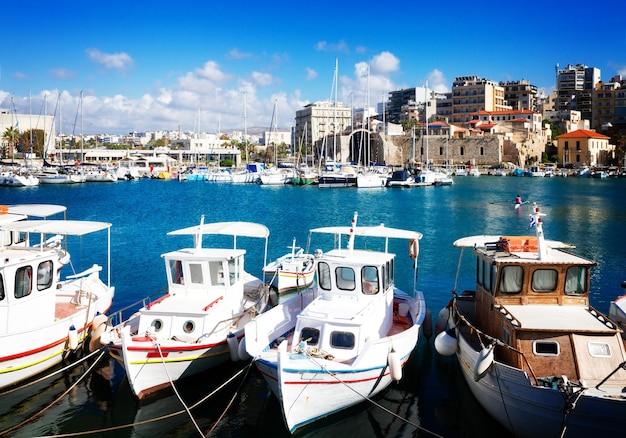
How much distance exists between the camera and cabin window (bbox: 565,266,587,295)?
12.6 m

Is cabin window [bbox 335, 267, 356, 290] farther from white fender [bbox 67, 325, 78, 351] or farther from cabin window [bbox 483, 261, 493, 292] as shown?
white fender [bbox 67, 325, 78, 351]

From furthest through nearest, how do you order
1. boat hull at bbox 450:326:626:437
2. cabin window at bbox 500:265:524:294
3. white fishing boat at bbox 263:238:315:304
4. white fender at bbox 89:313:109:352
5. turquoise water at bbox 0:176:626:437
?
white fishing boat at bbox 263:238:315:304 → white fender at bbox 89:313:109:352 → cabin window at bbox 500:265:524:294 → turquoise water at bbox 0:176:626:437 → boat hull at bbox 450:326:626:437

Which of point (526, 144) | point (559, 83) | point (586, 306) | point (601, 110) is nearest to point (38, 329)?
point (586, 306)

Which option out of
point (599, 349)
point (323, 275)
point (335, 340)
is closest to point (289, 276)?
point (323, 275)

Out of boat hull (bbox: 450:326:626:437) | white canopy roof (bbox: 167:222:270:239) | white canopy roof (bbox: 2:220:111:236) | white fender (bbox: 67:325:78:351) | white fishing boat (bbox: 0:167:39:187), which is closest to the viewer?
boat hull (bbox: 450:326:626:437)

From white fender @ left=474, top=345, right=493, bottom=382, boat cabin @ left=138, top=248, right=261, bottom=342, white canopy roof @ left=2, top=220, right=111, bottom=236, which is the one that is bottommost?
white fender @ left=474, top=345, right=493, bottom=382

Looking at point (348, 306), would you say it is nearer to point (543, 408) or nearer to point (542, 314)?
point (542, 314)

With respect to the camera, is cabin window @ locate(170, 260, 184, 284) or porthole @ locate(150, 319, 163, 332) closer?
porthole @ locate(150, 319, 163, 332)

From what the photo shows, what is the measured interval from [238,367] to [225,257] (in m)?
2.81

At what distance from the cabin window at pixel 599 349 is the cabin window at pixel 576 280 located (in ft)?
6.37

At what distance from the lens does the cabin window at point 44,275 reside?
14.1m

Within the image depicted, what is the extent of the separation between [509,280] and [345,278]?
12.5ft

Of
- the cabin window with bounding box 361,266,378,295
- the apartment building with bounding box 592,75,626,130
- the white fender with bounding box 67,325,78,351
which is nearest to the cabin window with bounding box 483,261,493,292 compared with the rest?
the cabin window with bounding box 361,266,378,295

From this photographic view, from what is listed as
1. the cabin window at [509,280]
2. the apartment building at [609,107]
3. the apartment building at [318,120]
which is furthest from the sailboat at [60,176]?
the apartment building at [609,107]
